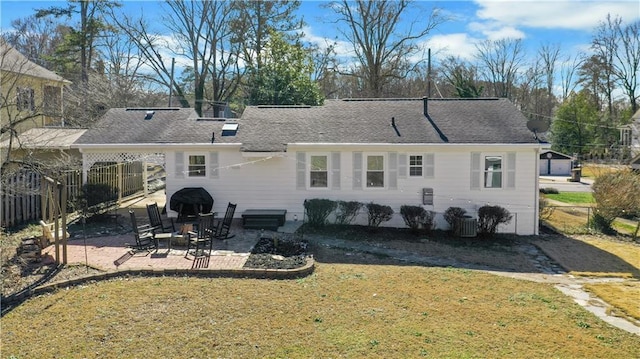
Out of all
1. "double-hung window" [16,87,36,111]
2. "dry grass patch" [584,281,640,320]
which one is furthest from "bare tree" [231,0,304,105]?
"dry grass patch" [584,281,640,320]

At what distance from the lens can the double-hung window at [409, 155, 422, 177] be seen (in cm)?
1563

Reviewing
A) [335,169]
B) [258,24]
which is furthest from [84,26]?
[335,169]

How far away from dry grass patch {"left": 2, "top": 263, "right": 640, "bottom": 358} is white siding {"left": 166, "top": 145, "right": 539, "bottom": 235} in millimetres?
6132

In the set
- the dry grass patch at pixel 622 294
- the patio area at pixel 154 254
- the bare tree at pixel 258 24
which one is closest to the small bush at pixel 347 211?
the patio area at pixel 154 254

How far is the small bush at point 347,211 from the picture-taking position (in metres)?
15.3

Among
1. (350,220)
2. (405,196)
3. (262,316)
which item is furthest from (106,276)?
(405,196)

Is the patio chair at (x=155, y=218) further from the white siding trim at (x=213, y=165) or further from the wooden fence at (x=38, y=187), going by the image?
the wooden fence at (x=38, y=187)

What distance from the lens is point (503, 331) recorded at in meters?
7.02

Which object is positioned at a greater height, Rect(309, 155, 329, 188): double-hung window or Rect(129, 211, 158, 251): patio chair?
Rect(309, 155, 329, 188): double-hung window

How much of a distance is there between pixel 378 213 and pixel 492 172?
171 inches

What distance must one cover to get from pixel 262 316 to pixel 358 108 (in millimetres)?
12566

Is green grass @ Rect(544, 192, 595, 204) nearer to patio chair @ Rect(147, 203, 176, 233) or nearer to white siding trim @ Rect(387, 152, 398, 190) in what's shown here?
white siding trim @ Rect(387, 152, 398, 190)

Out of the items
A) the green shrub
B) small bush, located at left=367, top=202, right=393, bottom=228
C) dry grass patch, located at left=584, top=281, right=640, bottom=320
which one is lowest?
dry grass patch, located at left=584, top=281, right=640, bottom=320

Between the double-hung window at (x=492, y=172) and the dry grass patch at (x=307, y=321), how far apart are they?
6.25 metres
